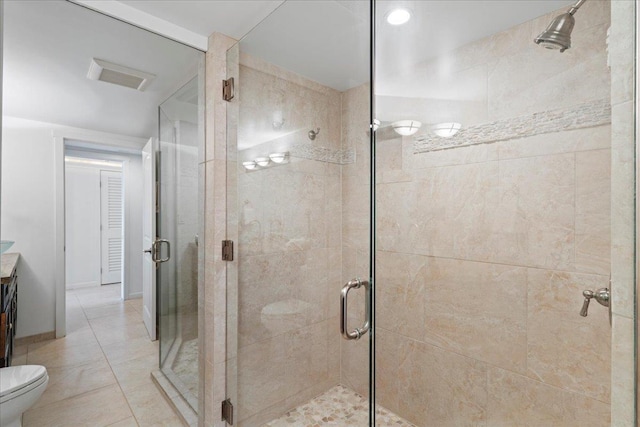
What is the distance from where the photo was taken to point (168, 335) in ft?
5.95

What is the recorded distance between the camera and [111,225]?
1617 mm

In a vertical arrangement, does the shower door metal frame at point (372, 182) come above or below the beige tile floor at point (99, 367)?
above

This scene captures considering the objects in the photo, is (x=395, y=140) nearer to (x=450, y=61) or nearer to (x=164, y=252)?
(x=450, y=61)

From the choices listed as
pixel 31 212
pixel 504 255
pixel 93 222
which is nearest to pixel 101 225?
pixel 93 222

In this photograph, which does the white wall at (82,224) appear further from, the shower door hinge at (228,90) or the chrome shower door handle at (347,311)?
the chrome shower door handle at (347,311)

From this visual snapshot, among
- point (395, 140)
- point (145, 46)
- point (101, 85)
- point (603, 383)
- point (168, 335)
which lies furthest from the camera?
point (168, 335)

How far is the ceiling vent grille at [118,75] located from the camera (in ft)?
4.75

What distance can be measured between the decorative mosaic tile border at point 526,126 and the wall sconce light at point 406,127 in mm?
45

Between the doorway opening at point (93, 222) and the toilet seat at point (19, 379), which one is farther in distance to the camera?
the doorway opening at point (93, 222)

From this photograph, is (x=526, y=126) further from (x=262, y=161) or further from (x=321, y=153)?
(x=262, y=161)

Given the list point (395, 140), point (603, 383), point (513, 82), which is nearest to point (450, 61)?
point (513, 82)

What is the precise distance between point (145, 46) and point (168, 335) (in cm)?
160

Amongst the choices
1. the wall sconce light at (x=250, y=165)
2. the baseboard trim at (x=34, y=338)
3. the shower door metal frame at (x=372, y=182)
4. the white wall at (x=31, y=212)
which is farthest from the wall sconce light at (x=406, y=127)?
the baseboard trim at (x=34, y=338)

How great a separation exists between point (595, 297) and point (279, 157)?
135 cm
